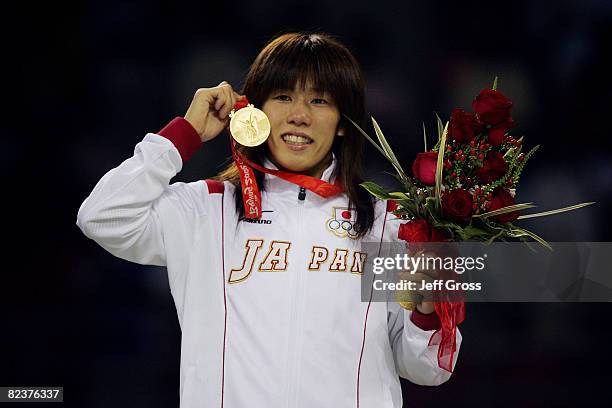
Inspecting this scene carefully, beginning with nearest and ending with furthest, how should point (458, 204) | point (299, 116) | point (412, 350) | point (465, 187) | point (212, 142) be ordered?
point (458, 204)
point (465, 187)
point (412, 350)
point (299, 116)
point (212, 142)

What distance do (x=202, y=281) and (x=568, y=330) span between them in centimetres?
207

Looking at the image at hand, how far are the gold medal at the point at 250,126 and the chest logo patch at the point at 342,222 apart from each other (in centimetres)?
30

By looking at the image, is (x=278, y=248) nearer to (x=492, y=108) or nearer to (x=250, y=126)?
(x=250, y=126)

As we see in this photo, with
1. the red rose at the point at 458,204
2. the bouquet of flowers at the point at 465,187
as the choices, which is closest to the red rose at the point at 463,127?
the bouquet of flowers at the point at 465,187

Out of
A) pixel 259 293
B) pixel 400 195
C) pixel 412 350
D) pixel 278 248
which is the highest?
pixel 400 195

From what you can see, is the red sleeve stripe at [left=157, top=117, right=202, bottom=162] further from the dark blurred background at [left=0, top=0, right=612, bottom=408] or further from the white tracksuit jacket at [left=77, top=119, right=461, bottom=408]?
the dark blurred background at [left=0, top=0, right=612, bottom=408]

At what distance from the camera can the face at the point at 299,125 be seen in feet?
8.45

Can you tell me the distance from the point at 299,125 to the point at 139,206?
52cm

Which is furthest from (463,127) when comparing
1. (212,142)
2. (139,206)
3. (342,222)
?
(212,142)

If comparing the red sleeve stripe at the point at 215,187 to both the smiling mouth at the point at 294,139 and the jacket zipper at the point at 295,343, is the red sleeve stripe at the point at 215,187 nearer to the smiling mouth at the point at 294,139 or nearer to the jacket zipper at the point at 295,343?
the smiling mouth at the point at 294,139

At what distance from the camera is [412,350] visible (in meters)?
2.45

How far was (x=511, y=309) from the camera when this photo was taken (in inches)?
156

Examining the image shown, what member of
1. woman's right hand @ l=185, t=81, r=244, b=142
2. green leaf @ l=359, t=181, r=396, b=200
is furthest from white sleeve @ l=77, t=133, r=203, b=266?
green leaf @ l=359, t=181, r=396, b=200

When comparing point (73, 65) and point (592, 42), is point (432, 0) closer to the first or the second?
point (592, 42)
